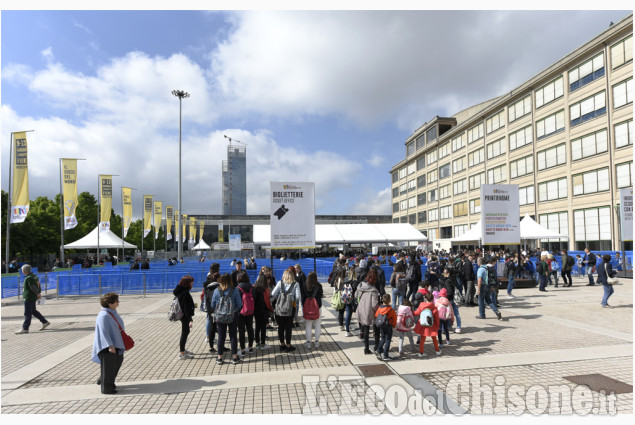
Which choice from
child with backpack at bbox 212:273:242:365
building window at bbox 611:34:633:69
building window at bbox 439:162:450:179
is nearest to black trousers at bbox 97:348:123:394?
child with backpack at bbox 212:273:242:365

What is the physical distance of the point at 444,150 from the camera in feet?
221

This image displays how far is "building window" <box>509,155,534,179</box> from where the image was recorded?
4597cm

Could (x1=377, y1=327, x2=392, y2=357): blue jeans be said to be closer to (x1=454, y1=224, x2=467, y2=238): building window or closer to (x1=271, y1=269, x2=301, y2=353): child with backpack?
(x1=271, y1=269, x2=301, y2=353): child with backpack

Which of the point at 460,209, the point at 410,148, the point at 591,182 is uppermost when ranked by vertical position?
the point at 410,148

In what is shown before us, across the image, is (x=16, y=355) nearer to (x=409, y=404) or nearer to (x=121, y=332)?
(x=121, y=332)

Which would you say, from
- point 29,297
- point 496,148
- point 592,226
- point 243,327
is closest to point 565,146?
point 592,226

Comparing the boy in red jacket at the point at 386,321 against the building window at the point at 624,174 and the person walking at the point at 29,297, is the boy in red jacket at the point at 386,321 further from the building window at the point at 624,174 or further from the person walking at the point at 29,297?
the building window at the point at 624,174

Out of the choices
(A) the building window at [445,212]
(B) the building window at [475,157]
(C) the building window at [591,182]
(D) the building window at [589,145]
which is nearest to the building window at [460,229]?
(A) the building window at [445,212]

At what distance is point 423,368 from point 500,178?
50.1m

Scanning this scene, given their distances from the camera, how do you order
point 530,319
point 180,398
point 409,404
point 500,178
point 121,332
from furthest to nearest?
1. point 500,178
2. point 530,319
3. point 121,332
4. point 180,398
5. point 409,404

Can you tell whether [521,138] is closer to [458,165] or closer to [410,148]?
[458,165]

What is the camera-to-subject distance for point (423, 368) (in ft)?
22.4

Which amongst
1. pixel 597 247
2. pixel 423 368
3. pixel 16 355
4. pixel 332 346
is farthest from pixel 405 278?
pixel 597 247

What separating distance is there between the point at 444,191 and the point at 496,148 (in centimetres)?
1552
